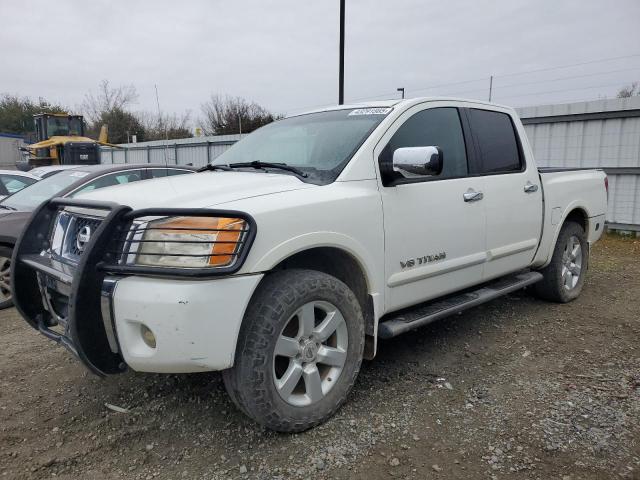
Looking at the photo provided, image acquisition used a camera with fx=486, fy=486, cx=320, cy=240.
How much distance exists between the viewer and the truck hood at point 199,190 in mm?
2402

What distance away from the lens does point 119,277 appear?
7.40ft

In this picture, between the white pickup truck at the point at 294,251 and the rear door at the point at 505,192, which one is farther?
the rear door at the point at 505,192

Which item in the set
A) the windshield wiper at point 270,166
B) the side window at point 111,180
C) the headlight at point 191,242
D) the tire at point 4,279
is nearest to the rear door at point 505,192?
the windshield wiper at point 270,166

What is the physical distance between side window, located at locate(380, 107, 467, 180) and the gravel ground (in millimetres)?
1430

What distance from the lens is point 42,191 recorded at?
5.82m

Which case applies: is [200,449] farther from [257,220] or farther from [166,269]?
[257,220]

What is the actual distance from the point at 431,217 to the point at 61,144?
1805cm

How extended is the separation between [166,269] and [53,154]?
18.7m

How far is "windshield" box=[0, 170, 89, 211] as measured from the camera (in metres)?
5.58

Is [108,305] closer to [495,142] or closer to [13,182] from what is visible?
[495,142]

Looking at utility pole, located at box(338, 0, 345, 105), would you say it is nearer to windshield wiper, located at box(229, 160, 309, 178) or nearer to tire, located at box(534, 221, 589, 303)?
tire, located at box(534, 221, 589, 303)

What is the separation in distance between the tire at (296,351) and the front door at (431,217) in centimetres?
46

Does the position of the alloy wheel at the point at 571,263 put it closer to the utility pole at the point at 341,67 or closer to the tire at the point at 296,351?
the tire at the point at 296,351

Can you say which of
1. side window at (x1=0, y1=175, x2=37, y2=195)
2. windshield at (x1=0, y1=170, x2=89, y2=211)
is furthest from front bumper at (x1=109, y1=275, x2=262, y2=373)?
side window at (x1=0, y1=175, x2=37, y2=195)
